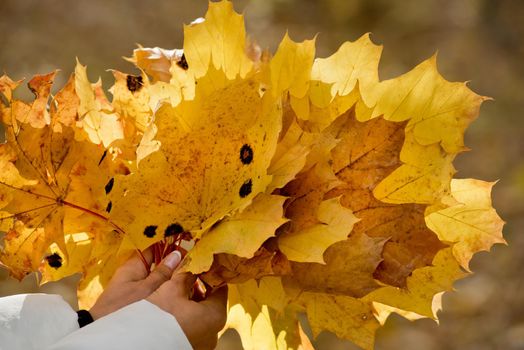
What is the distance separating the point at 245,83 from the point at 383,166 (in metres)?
0.12

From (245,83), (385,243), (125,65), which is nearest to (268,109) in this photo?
(245,83)

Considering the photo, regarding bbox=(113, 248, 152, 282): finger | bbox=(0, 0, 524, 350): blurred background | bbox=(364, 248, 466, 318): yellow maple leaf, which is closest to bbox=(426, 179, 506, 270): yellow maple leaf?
bbox=(364, 248, 466, 318): yellow maple leaf

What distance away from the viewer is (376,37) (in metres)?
2.61

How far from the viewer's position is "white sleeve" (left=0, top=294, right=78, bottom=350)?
0.61 m

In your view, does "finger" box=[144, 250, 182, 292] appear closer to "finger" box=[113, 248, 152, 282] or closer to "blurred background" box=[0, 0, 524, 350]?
"finger" box=[113, 248, 152, 282]

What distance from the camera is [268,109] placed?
559mm

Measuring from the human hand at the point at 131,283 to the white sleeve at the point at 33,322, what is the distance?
27 mm

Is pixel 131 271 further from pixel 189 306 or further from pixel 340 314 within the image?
pixel 340 314

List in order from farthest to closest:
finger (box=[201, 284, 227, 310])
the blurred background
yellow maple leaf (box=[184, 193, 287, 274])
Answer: the blurred background, finger (box=[201, 284, 227, 310]), yellow maple leaf (box=[184, 193, 287, 274])

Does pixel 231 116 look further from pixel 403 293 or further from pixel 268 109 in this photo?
pixel 403 293

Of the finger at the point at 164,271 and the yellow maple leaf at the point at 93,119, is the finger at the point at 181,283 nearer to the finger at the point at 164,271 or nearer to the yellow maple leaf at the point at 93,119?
the finger at the point at 164,271

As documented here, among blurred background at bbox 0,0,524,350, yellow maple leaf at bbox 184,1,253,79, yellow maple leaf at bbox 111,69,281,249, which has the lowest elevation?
blurred background at bbox 0,0,524,350

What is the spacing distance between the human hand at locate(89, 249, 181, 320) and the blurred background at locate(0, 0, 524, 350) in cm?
173

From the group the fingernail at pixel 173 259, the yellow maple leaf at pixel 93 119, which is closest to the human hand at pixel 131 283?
the fingernail at pixel 173 259
